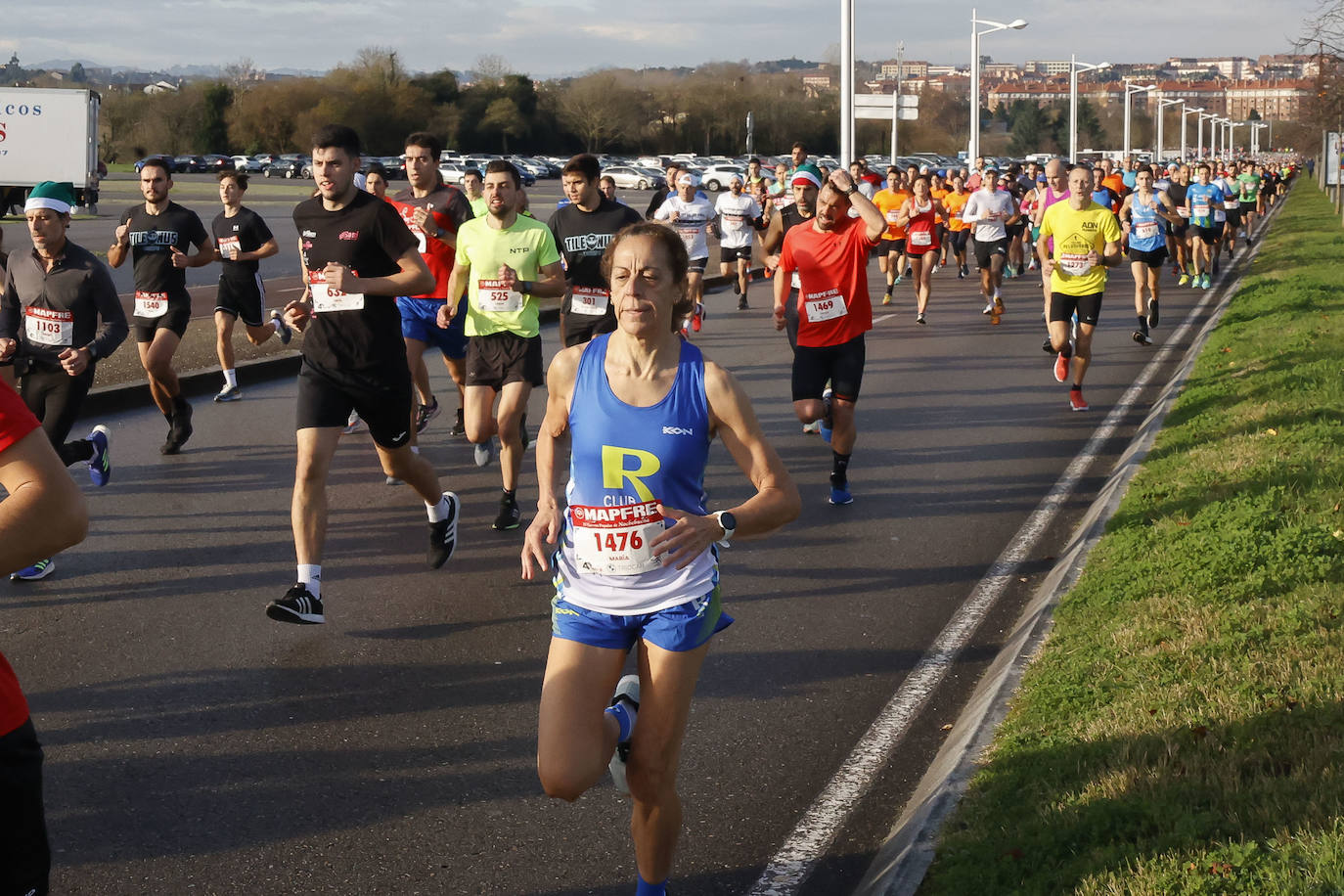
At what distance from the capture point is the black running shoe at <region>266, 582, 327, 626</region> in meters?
6.02

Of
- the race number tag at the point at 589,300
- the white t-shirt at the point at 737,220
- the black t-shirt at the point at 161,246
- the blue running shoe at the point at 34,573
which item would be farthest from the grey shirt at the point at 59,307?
the white t-shirt at the point at 737,220

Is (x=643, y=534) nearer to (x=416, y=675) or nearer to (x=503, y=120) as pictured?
(x=416, y=675)

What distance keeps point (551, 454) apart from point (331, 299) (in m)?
2.90

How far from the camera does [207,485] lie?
921 cm

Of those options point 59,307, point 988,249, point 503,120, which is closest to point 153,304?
point 59,307

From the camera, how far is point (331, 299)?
21.5ft

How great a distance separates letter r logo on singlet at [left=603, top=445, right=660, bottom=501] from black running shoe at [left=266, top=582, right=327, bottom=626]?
2.83 metres

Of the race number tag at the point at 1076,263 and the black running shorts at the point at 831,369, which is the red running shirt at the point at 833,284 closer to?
the black running shorts at the point at 831,369

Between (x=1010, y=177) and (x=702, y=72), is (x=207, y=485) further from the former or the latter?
(x=702, y=72)

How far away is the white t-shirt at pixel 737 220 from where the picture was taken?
65.0ft

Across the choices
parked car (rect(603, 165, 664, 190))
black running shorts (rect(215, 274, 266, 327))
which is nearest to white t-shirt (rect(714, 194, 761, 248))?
black running shorts (rect(215, 274, 266, 327))

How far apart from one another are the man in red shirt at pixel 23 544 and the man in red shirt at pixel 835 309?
6.48m

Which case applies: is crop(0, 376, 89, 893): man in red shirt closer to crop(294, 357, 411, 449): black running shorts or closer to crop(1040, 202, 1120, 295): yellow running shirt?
crop(294, 357, 411, 449): black running shorts

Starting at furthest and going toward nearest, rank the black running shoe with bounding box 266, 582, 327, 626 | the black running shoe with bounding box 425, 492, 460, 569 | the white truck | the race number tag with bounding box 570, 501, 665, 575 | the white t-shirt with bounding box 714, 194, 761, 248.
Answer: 1. the white truck
2. the white t-shirt with bounding box 714, 194, 761, 248
3. the black running shoe with bounding box 425, 492, 460, 569
4. the black running shoe with bounding box 266, 582, 327, 626
5. the race number tag with bounding box 570, 501, 665, 575
